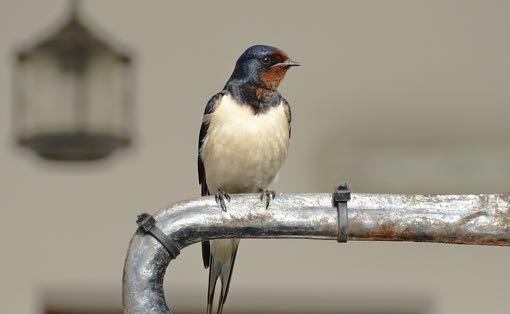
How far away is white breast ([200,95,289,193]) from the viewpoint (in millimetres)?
3086

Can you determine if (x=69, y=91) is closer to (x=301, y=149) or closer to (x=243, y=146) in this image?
(x=301, y=149)

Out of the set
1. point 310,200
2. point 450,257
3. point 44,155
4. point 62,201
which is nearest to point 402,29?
point 450,257

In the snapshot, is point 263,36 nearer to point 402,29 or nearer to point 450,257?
point 402,29

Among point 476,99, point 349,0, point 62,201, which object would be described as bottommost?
point 62,201

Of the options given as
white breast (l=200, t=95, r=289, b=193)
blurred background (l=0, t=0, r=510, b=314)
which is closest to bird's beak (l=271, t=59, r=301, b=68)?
white breast (l=200, t=95, r=289, b=193)

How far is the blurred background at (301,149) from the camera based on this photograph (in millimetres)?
7754

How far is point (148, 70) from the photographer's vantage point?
7.80m

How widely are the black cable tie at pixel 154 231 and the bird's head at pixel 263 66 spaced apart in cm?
115

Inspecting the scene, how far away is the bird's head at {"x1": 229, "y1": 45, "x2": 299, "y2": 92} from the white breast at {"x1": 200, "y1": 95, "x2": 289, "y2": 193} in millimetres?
56

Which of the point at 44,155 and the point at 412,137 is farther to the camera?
the point at 412,137

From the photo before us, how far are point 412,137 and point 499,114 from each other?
454 millimetres

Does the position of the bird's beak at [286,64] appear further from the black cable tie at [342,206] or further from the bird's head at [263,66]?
the black cable tie at [342,206]

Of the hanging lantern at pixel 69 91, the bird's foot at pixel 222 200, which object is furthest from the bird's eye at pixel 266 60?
the hanging lantern at pixel 69 91

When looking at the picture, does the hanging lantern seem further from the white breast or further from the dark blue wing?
the white breast
